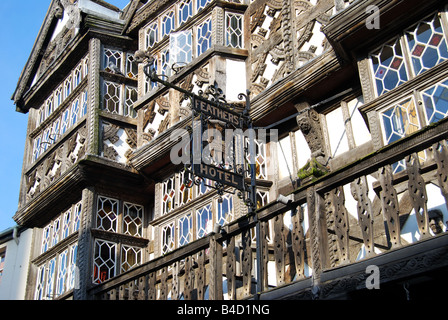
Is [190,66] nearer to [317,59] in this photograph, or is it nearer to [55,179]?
[317,59]

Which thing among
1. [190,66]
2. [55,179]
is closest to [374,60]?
[190,66]

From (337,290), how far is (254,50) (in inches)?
227

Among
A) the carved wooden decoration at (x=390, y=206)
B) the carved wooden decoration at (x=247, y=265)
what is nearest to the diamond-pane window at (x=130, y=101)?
the carved wooden decoration at (x=247, y=265)

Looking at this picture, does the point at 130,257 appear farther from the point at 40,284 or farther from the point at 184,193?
the point at 40,284

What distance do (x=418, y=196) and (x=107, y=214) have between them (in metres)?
7.84

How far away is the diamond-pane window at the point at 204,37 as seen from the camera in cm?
1166

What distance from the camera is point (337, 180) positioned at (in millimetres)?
6922

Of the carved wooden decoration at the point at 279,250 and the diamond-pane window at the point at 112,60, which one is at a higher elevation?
the diamond-pane window at the point at 112,60

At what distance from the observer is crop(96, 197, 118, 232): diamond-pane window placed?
493 inches

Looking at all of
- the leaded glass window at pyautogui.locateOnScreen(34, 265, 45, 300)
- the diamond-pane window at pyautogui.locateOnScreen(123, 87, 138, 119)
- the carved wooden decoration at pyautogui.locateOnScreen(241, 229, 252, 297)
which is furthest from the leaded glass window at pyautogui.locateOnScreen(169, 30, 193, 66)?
the leaded glass window at pyautogui.locateOnScreen(34, 265, 45, 300)

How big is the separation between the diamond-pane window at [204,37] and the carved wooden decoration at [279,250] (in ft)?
16.1

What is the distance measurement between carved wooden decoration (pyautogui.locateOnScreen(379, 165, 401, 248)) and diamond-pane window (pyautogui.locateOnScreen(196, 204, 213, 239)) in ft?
14.9

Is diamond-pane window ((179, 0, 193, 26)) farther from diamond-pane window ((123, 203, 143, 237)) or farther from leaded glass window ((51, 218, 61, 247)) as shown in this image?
leaded glass window ((51, 218, 61, 247))

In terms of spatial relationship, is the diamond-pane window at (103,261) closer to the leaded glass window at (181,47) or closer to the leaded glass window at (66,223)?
the leaded glass window at (66,223)
